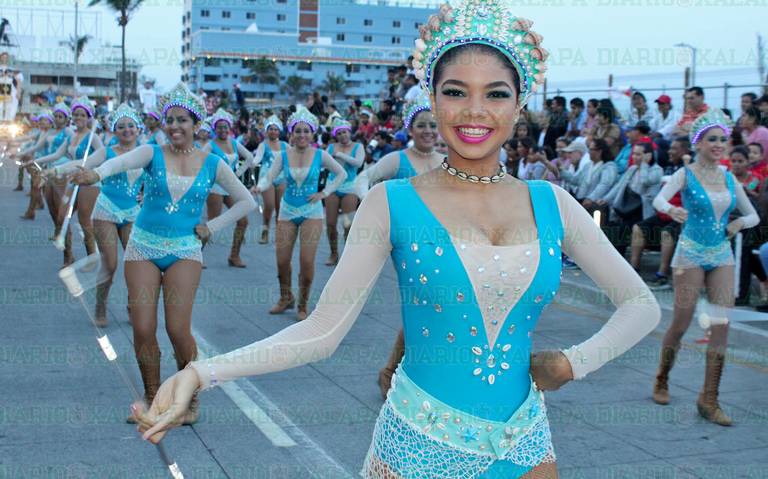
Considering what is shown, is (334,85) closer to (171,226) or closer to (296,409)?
(171,226)

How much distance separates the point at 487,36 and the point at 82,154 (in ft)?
36.2

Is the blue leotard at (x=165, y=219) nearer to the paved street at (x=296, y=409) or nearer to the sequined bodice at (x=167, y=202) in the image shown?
the sequined bodice at (x=167, y=202)

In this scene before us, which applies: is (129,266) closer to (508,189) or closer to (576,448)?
(576,448)

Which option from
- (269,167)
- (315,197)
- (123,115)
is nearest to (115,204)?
(123,115)

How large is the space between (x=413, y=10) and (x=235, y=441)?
139240 millimetres

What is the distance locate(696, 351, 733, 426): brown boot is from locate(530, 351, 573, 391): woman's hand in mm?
4208

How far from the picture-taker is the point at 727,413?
22.5 ft

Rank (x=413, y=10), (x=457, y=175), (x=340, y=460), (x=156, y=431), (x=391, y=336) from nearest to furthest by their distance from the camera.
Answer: (x=156, y=431) → (x=457, y=175) → (x=340, y=460) → (x=391, y=336) → (x=413, y=10)

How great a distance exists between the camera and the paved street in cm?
557

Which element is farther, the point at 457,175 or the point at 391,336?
the point at 391,336

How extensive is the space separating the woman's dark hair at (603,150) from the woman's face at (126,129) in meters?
6.59

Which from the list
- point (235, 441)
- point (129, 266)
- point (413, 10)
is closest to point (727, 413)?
point (235, 441)

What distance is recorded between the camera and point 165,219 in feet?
22.4

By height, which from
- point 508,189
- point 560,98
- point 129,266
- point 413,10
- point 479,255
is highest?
point 413,10
